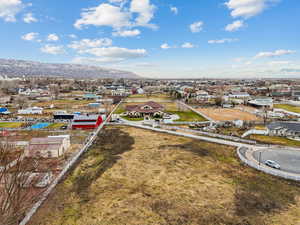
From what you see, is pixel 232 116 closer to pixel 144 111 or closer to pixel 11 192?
pixel 144 111

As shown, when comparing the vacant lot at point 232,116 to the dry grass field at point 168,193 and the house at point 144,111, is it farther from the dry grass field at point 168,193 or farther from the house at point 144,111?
the dry grass field at point 168,193

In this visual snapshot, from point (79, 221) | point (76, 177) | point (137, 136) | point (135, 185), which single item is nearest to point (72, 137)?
point (137, 136)

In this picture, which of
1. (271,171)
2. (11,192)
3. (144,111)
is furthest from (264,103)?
(11,192)

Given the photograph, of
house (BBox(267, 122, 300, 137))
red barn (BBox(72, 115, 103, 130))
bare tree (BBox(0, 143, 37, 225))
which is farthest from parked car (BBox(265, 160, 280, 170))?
red barn (BBox(72, 115, 103, 130))

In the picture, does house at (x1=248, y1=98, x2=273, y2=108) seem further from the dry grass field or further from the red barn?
the red barn

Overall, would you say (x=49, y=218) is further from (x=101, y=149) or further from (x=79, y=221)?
(x=101, y=149)

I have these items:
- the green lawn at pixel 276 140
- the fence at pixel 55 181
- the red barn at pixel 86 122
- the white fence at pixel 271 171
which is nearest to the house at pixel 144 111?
the red barn at pixel 86 122
